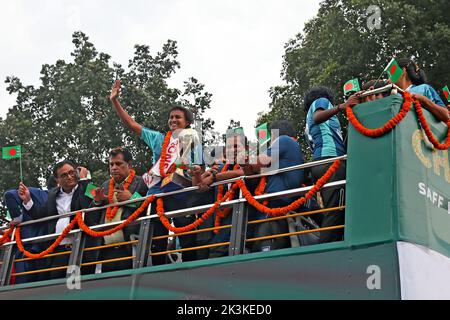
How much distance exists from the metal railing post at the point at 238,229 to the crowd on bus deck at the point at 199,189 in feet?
0.31

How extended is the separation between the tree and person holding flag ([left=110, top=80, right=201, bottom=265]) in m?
8.68

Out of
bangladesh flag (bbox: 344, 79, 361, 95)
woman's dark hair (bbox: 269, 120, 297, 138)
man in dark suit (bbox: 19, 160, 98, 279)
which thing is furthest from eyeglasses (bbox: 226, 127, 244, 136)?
man in dark suit (bbox: 19, 160, 98, 279)

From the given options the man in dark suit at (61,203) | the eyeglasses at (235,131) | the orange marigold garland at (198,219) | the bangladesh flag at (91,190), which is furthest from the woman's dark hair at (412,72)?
the man in dark suit at (61,203)

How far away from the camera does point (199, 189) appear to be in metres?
7.20

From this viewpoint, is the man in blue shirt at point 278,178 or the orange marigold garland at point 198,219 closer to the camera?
the man in blue shirt at point 278,178

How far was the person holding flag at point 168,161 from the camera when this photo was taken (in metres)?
7.51

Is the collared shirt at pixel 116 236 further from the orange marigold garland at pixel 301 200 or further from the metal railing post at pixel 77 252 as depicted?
the orange marigold garland at pixel 301 200

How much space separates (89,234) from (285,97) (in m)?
12.6

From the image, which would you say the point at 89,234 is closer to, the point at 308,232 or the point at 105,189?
the point at 105,189

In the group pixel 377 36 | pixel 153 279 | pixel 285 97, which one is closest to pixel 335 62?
pixel 377 36

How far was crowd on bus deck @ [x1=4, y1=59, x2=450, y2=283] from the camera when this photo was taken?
6715 millimetres

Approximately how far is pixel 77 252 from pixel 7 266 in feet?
3.77

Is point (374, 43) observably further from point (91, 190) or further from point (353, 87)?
point (353, 87)

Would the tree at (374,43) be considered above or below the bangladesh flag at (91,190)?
above
